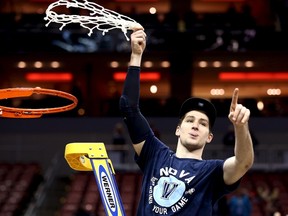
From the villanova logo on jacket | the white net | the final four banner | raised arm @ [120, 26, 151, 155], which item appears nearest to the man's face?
the villanova logo on jacket

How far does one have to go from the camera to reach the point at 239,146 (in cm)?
582

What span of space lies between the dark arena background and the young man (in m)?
11.2

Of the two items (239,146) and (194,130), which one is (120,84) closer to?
(194,130)

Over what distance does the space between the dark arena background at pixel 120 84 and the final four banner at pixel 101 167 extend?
1131cm

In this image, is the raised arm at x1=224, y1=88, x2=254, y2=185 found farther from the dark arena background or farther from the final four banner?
the dark arena background

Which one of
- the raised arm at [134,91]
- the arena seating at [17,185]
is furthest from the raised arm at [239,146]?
the arena seating at [17,185]

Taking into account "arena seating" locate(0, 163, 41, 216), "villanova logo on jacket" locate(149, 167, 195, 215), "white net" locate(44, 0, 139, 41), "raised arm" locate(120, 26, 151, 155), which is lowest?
"arena seating" locate(0, 163, 41, 216)

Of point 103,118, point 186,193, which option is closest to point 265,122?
point 103,118

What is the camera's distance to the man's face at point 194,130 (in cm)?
611

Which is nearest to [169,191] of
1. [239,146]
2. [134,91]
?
[239,146]

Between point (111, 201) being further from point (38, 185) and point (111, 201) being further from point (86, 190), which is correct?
point (38, 185)

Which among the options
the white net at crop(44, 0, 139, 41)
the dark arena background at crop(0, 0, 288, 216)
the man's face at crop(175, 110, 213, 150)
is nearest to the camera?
the man's face at crop(175, 110, 213, 150)

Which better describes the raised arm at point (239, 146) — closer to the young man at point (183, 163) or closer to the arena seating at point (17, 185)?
the young man at point (183, 163)

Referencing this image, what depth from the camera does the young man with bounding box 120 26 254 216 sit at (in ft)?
19.5
